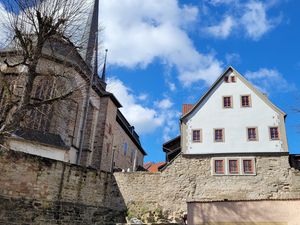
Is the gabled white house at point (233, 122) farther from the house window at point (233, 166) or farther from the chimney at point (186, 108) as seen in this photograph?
the chimney at point (186, 108)

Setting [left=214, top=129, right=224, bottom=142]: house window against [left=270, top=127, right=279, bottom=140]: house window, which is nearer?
[left=270, top=127, right=279, bottom=140]: house window

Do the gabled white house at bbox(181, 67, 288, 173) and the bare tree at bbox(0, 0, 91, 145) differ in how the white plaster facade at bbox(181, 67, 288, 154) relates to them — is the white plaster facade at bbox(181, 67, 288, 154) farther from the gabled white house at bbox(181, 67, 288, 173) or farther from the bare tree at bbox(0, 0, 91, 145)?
the bare tree at bbox(0, 0, 91, 145)

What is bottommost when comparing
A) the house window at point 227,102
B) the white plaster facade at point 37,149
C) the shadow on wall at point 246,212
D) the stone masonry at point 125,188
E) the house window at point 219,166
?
the shadow on wall at point 246,212

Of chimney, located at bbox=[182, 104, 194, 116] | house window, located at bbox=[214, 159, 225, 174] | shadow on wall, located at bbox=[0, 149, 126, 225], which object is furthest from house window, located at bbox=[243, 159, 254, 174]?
shadow on wall, located at bbox=[0, 149, 126, 225]

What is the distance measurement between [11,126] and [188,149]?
12406mm

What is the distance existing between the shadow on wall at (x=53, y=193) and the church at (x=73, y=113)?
2.34 meters

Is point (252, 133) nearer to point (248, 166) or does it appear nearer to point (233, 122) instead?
point (233, 122)

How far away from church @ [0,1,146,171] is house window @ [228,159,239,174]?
31.6 feet

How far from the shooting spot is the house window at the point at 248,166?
68.6 feet

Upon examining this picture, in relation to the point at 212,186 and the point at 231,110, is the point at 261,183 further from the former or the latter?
the point at 231,110

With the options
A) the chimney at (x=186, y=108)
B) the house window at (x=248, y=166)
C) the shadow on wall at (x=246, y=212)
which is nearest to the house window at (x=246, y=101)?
the chimney at (x=186, y=108)

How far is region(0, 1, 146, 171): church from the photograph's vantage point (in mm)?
15398

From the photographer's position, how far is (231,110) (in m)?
22.6

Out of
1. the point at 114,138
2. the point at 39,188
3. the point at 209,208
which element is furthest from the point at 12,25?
the point at 114,138
